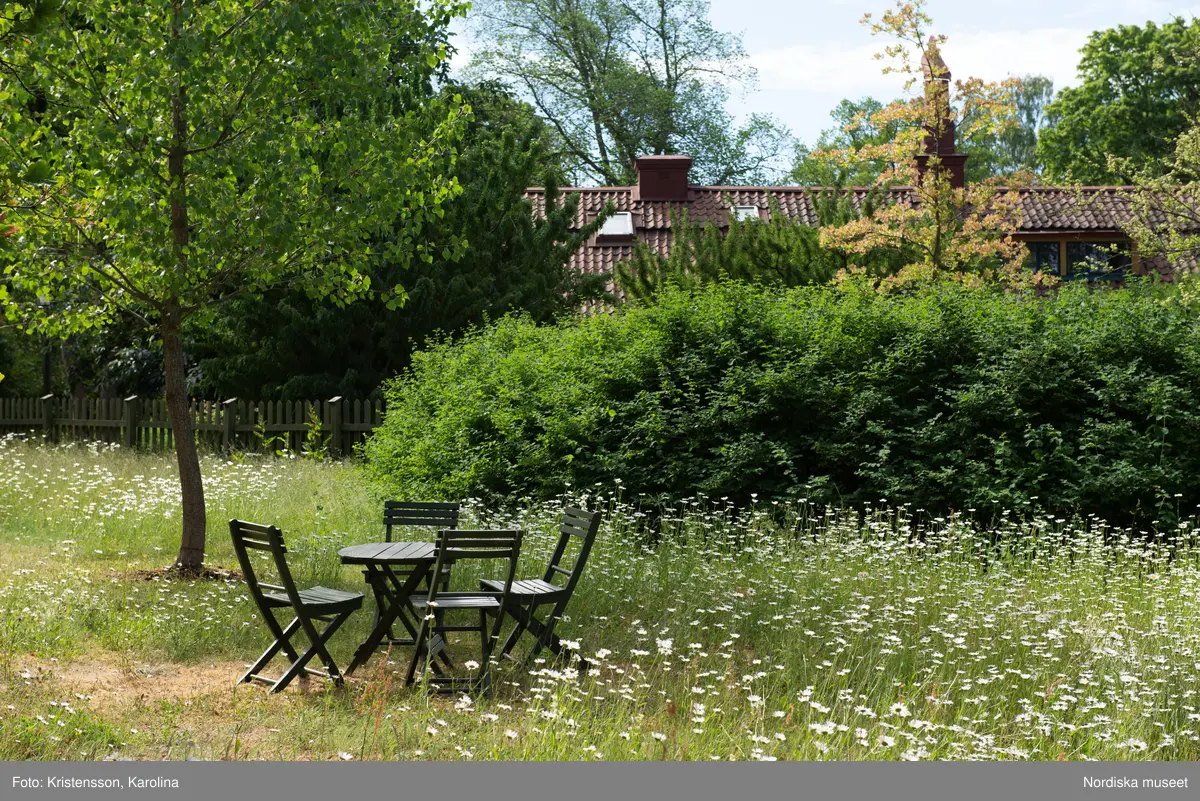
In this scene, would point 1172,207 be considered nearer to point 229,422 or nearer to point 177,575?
point 177,575

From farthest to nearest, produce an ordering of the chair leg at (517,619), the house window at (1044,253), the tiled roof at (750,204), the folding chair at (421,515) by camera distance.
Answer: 1. the house window at (1044,253)
2. the tiled roof at (750,204)
3. the folding chair at (421,515)
4. the chair leg at (517,619)

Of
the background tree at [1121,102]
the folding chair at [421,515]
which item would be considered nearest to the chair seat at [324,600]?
the folding chair at [421,515]

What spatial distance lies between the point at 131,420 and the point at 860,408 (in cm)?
1282

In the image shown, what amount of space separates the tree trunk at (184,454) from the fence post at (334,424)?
5722 millimetres

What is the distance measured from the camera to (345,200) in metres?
9.34

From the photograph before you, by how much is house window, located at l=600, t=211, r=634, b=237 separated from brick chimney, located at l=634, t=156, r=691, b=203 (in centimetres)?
119

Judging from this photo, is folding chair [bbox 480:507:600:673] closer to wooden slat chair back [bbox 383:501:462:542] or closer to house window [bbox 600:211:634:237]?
wooden slat chair back [bbox 383:501:462:542]

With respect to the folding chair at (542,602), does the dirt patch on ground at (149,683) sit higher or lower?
lower

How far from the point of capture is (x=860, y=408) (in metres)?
10.4

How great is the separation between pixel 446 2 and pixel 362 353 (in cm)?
893

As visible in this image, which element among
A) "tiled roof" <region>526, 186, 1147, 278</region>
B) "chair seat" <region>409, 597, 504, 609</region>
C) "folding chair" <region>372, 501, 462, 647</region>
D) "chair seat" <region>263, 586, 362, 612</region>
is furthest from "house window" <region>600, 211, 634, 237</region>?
"chair seat" <region>409, 597, 504, 609</region>

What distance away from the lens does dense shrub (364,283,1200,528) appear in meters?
10.1

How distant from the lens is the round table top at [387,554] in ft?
20.8

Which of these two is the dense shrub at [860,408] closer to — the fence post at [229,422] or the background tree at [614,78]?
the fence post at [229,422]
